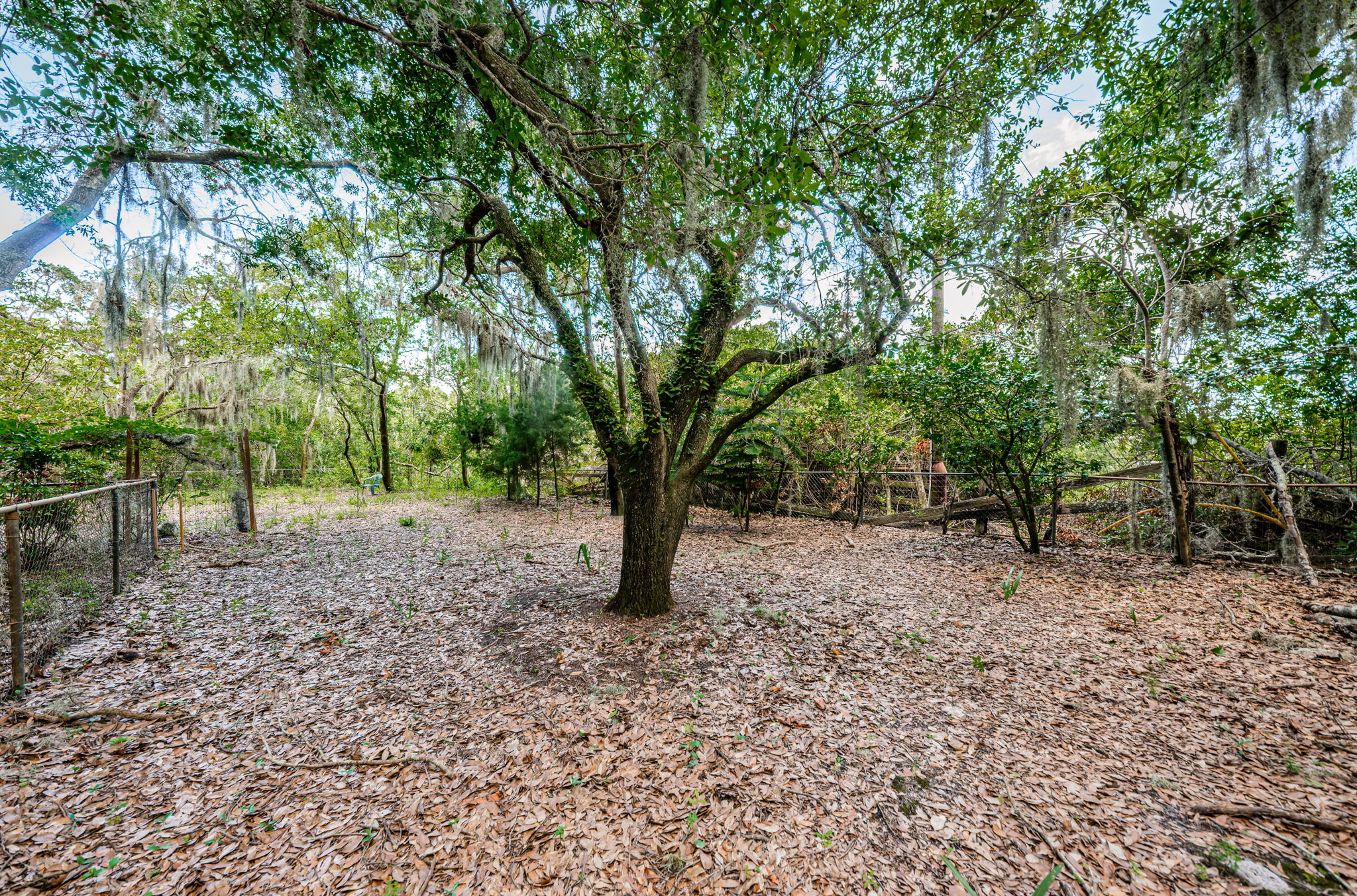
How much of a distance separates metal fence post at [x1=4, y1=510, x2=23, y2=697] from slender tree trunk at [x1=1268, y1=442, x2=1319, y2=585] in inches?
394

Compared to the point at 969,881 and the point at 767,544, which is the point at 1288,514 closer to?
the point at 767,544

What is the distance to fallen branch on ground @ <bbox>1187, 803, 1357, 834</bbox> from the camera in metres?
1.79

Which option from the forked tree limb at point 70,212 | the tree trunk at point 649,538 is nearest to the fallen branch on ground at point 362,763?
the tree trunk at point 649,538

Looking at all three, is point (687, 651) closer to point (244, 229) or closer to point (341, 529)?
point (244, 229)

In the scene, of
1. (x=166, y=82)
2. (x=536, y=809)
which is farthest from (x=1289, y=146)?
(x=166, y=82)

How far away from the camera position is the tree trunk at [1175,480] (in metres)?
4.77

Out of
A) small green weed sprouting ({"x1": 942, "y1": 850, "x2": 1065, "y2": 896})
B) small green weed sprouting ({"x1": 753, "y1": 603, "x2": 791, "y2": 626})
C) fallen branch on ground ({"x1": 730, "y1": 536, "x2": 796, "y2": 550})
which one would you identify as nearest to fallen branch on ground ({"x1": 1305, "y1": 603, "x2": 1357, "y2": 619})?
small green weed sprouting ({"x1": 942, "y1": 850, "x2": 1065, "y2": 896})

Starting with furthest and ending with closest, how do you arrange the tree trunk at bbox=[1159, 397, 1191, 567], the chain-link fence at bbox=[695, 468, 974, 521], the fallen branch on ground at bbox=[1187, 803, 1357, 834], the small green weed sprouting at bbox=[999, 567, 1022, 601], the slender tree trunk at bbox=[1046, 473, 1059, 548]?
the chain-link fence at bbox=[695, 468, 974, 521] → the slender tree trunk at bbox=[1046, 473, 1059, 548] → the tree trunk at bbox=[1159, 397, 1191, 567] → the small green weed sprouting at bbox=[999, 567, 1022, 601] → the fallen branch on ground at bbox=[1187, 803, 1357, 834]

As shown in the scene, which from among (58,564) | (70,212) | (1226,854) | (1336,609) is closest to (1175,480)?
(1336,609)

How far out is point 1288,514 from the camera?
4.42 meters

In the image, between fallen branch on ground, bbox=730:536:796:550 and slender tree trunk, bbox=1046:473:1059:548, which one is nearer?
slender tree trunk, bbox=1046:473:1059:548

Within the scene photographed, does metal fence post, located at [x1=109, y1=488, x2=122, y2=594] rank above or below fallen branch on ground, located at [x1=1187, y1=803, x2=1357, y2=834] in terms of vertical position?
above

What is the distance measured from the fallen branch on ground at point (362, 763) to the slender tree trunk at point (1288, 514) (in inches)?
296

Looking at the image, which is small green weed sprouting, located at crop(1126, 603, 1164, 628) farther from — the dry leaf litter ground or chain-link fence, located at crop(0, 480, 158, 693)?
chain-link fence, located at crop(0, 480, 158, 693)
